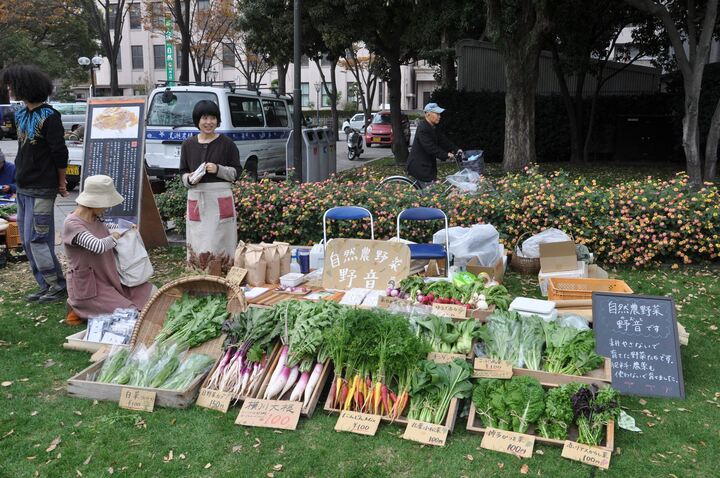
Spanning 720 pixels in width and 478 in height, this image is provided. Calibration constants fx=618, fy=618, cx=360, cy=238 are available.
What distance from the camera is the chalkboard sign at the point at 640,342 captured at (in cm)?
390

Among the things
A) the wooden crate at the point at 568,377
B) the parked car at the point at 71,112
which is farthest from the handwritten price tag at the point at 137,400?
the parked car at the point at 71,112

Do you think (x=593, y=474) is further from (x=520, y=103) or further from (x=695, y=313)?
(x=520, y=103)

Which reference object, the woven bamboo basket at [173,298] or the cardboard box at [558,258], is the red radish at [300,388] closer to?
the woven bamboo basket at [173,298]

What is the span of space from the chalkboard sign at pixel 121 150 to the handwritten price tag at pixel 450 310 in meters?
3.89

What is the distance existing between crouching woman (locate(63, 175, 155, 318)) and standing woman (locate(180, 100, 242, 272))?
2.23 feet

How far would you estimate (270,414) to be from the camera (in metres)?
3.57

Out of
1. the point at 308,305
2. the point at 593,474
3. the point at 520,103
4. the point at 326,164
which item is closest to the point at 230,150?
the point at 308,305

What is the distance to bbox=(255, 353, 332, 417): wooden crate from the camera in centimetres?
361

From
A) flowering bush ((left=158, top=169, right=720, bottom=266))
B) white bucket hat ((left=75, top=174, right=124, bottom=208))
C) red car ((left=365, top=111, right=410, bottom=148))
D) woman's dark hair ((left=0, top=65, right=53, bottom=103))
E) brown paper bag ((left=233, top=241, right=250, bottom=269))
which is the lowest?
brown paper bag ((left=233, top=241, right=250, bottom=269))

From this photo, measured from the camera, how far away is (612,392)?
3320mm

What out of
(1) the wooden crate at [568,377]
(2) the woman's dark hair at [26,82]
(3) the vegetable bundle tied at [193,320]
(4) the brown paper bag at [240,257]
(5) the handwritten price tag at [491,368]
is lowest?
(1) the wooden crate at [568,377]

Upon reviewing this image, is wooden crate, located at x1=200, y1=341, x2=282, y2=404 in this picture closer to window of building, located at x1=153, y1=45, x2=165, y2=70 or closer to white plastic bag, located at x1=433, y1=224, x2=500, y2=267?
white plastic bag, located at x1=433, y1=224, x2=500, y2=267

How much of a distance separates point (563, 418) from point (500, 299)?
134 cm

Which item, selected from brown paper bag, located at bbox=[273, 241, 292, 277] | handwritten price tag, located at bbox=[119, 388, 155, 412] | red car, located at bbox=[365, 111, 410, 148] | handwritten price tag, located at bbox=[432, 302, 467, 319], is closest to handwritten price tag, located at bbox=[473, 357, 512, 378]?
handwritten price tag, located at bbox=[432, 302, 467, 319]
